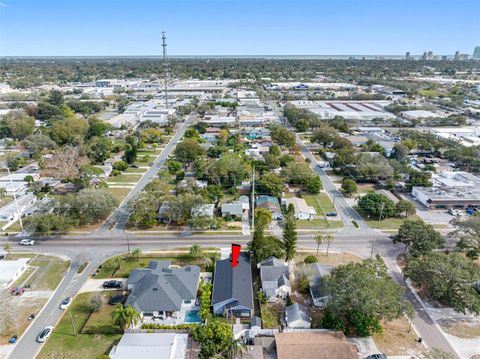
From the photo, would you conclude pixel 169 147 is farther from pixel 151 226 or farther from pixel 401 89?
pixel 401 89

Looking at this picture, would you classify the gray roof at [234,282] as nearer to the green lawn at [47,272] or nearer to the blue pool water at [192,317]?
the blue pool water at [192,317]

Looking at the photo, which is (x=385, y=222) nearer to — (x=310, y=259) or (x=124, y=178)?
(x=310, y=259)

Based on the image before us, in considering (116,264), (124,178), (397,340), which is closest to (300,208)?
(397,340)

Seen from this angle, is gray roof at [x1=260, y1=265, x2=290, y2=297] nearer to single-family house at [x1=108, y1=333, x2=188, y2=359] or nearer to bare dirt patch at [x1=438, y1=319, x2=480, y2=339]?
single-family house at [x1=108, y1=333, x2=188, y2=359]

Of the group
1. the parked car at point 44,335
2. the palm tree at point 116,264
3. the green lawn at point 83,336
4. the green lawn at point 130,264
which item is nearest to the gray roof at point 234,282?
the green lawn at point 130,264

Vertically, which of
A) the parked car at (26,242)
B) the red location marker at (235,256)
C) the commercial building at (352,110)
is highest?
the commercial building at (352,110)

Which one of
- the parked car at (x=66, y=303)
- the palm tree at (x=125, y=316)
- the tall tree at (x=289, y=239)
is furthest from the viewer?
the tall tree at (x=289, y=239)

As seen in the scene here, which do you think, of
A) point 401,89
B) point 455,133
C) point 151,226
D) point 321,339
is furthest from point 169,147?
point 401,89
